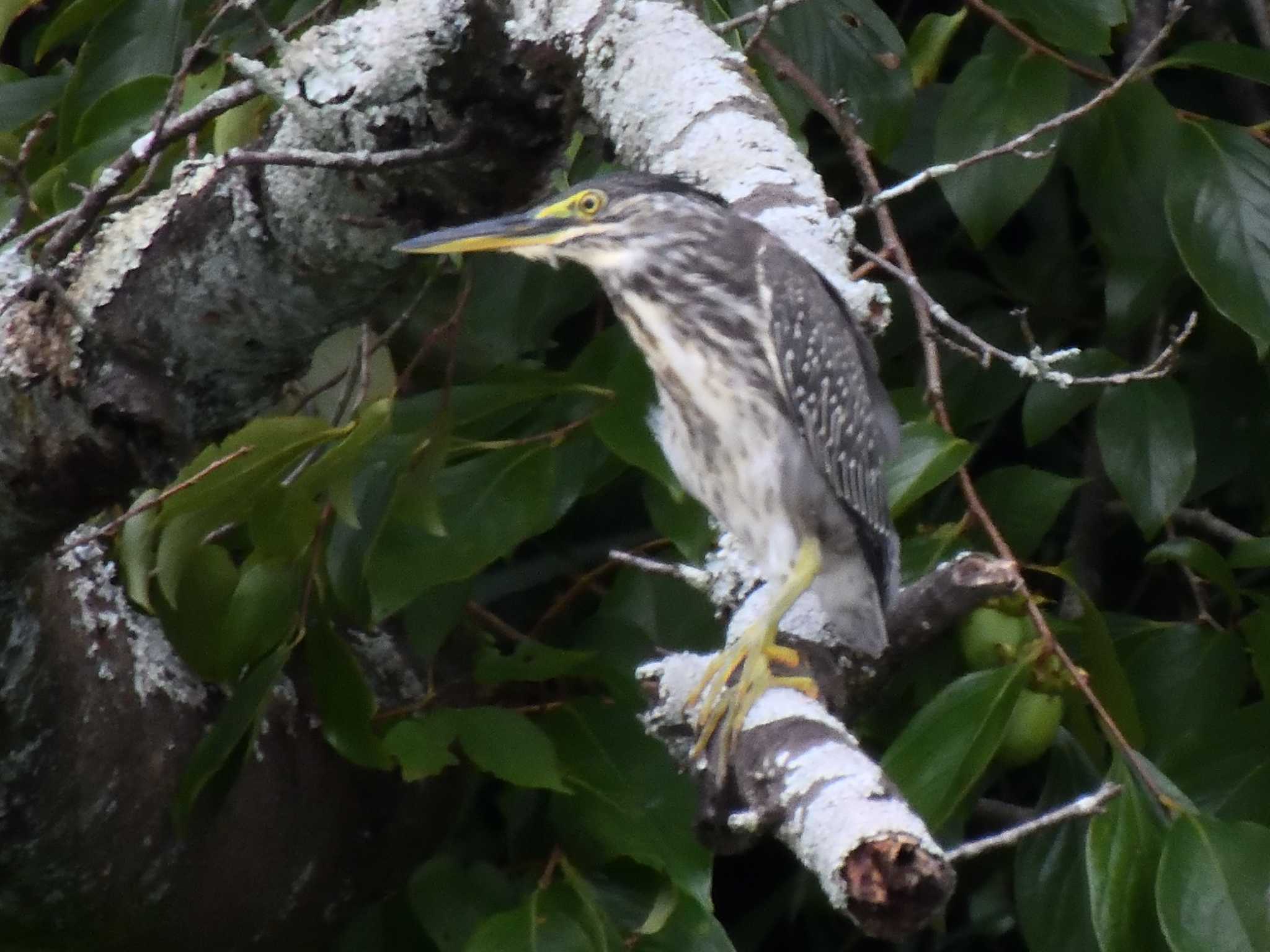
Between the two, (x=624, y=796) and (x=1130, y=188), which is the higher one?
(x=1130, y=188)

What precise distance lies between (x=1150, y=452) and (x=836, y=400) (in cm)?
54

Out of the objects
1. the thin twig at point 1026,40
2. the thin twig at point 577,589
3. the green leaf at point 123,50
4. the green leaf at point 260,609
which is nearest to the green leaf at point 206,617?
the green leaf at point 260,609

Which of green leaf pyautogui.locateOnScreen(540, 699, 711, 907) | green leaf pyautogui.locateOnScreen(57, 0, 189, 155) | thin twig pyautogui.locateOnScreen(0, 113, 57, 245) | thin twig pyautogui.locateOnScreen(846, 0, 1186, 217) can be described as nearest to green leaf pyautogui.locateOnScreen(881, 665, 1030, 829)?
green leaf pyautogui.locateOnScreen(540, 699, 711, 907)

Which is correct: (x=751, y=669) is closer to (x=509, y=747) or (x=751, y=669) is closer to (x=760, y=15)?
(x=509, y=747)

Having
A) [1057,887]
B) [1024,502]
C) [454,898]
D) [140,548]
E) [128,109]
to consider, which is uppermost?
[128,109]

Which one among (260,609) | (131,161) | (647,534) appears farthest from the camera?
(647,534)

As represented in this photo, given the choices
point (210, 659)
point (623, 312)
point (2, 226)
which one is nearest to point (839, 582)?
point (623, 312)

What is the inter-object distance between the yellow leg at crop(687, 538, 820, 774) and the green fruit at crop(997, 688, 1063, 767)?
0.29 m

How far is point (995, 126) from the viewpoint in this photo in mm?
2027

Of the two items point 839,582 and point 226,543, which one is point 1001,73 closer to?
point 839,582

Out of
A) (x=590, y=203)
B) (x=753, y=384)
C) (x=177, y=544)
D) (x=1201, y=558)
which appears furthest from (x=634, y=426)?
(x=1201, y=558)

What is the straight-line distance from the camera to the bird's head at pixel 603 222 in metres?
1.54

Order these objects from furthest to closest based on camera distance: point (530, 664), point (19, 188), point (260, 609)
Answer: point (530, 664) → point (260, 609) → point (19, 188)

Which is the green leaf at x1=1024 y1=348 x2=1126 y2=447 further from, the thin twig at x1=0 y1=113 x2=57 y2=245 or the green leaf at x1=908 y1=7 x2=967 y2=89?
the thin twig at x1=0 y1=113 x2=57 y2=245
